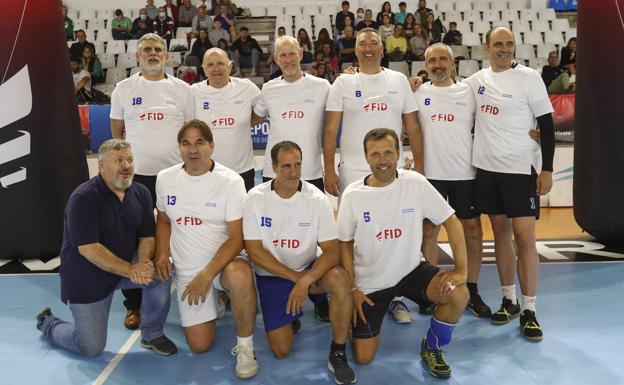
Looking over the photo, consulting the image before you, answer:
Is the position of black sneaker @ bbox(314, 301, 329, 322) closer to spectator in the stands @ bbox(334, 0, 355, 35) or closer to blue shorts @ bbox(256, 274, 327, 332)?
blue shorts @ bbox(256, 274, 327, 332)

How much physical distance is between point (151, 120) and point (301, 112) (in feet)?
3.73

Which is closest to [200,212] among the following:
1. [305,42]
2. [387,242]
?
[387,242]

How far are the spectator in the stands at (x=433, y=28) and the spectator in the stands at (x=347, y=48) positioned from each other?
7.12ft

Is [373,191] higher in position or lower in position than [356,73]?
lower

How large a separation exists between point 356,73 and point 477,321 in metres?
2.04

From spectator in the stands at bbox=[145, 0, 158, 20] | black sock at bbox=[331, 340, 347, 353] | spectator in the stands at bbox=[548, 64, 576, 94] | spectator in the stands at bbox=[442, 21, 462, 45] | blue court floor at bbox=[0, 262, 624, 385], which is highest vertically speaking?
spectator in the stands at bbox=[145, 0, 158, 20]

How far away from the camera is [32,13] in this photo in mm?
5902

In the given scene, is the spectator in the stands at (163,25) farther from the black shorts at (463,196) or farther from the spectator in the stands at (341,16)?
the black shorts at (463,196)

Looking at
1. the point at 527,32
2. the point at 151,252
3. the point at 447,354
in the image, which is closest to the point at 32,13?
the point at 151,252

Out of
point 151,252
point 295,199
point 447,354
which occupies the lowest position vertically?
point 447,354

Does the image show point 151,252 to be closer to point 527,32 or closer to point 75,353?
point 75,353

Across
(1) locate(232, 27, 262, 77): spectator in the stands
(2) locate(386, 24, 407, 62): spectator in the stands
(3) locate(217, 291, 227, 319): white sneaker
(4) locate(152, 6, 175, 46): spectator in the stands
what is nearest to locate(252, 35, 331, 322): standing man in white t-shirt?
(3) locate(217, 291, 227, 319): white sneaker

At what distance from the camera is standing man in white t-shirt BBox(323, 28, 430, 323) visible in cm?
467

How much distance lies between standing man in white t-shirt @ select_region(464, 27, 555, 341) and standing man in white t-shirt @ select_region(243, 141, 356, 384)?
1309 mm
